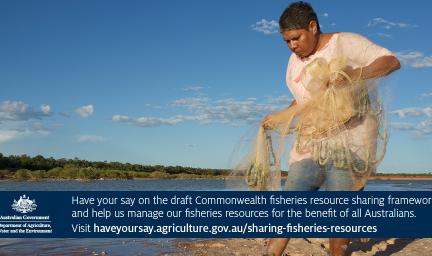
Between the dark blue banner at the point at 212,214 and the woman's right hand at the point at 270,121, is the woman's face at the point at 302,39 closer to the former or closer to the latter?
the woman's right hand at the point at 270,121

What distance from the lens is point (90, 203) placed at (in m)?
7.62

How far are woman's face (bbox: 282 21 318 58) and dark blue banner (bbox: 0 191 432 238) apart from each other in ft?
4.32

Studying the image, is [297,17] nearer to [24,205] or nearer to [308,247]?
[308,247]

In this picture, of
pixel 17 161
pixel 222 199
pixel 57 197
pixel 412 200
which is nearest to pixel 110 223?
pixel 57 197

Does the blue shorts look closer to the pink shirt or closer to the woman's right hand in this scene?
the pink shirt

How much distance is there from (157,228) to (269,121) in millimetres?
3219

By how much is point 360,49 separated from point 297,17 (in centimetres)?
59

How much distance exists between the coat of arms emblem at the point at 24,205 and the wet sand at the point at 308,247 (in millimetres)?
2602

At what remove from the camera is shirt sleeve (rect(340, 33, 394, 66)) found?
13.1 feet

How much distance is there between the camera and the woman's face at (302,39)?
400 cm

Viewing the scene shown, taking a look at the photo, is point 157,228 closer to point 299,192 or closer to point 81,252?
point 81,252

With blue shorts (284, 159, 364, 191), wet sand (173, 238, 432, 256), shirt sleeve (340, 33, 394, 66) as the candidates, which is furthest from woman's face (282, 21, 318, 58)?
wet sand (173, 238, 432, 256)

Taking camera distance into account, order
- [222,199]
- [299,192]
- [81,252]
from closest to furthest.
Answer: [299,192], [222,199], [81,252]

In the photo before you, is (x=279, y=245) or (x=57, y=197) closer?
(x=279, y=245)
